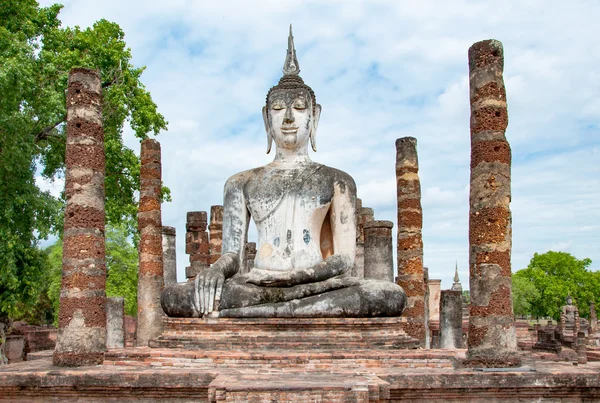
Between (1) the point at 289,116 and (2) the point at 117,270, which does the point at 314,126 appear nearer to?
(1) the point at 289,116

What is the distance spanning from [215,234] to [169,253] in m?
2.95

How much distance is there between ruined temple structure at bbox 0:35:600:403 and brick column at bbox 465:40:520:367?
1 cm

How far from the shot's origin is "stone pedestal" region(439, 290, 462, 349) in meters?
14.0

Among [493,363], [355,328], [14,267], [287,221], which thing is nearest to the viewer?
[493,363]

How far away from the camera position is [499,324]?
7.41 m

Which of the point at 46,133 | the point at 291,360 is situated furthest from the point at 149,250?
the point at 291,360

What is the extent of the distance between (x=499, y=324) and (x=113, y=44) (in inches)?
563

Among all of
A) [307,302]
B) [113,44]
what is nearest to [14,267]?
[113,44]

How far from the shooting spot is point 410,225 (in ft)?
44.1

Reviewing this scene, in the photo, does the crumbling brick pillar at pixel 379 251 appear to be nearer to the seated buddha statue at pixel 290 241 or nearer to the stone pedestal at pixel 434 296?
the seated buddha statue at pixel 290 241

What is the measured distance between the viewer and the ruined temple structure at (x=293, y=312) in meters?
6.22

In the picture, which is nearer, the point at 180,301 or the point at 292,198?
the point at 180,301

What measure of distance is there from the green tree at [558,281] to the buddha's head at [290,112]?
47196 mm

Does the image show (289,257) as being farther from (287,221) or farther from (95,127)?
(95,127)
